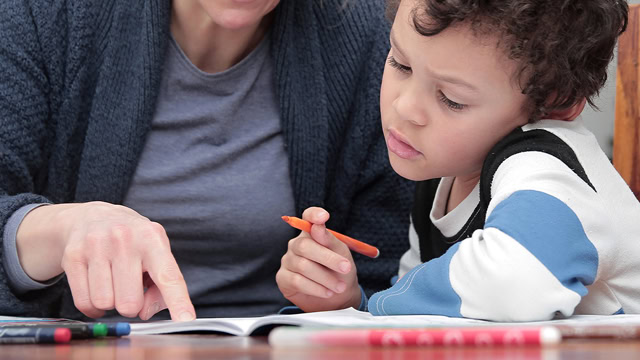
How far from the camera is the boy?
0.84m

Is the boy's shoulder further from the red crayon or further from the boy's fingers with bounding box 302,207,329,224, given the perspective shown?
the red crayon

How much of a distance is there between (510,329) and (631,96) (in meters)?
0.97

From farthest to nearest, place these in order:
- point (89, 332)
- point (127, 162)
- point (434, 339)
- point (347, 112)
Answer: point (347, 112) < point (127, 162) < point (89, 332) < point (434, 339)

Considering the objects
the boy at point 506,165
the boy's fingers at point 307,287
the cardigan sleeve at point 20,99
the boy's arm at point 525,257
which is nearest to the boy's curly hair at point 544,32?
the boy at point 506,165

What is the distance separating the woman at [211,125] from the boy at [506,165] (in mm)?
323

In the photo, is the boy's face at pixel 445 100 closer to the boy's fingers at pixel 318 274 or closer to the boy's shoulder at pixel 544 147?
the boy's shoulder at pixel 544 147

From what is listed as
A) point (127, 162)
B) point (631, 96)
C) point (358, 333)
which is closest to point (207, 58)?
point (127, 162)

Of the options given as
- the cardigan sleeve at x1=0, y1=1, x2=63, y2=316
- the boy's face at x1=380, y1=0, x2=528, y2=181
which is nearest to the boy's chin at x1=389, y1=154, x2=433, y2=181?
the boy's face at x1=380, y1=0, x2=528, y2=181

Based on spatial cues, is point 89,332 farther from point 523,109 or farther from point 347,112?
point 347,112

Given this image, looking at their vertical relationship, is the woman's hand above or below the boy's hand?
above

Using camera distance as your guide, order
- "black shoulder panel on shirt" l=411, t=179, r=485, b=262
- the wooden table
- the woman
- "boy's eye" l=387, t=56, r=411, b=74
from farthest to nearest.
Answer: the woman → "black shoulder panel on shirt" l=411, t=179, r=485, b=262 → "boy's eye" l=387, t=56, r=411, b=74 → the wooden table

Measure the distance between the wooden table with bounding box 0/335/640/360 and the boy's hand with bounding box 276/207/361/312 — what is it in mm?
372

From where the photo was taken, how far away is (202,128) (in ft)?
4.76

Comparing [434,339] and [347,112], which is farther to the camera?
[347,112]
